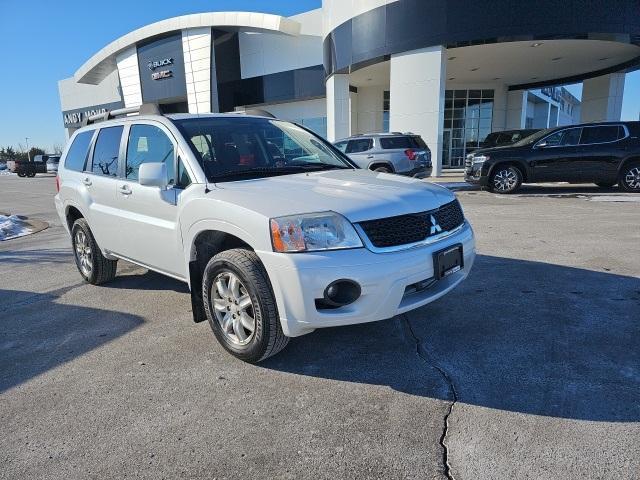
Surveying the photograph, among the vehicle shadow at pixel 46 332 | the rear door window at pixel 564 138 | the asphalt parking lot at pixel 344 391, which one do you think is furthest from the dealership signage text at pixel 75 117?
the asphalt parking lot at pixel 344 391

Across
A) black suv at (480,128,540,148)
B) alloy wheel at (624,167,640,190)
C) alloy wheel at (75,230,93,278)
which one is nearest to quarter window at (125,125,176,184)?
alloy wheel at (75,230,93,278)

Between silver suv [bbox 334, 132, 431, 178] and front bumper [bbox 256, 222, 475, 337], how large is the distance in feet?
36.0

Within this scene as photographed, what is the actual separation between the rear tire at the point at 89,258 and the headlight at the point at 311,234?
304 centimetres

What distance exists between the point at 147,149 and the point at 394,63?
637 inches

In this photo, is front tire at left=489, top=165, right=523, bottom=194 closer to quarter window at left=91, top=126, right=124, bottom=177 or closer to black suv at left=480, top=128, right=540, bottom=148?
black suv at left=480, top=128, right=540, bottom=148

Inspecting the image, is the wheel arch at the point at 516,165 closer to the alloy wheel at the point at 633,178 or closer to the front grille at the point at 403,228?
the alloy wheel at the point at 633,178

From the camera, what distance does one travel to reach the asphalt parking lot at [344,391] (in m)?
2.21

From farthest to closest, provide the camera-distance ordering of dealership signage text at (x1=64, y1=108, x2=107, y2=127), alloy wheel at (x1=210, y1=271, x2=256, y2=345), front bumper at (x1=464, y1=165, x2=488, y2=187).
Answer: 1. dealership signage text at (x1=64, y1=108, x2=107, y2=127)
2. front bumper at (x1=464, y1=165, x2=488, y2=187)
3. alloy wheel at (x1=210, y1=271, x2=256, y2=345)

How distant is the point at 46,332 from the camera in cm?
389

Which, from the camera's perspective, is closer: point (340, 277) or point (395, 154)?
point (340, 277)

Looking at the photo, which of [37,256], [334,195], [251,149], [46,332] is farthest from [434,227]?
[37,256]

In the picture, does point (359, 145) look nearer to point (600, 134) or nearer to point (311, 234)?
point (600, 134)

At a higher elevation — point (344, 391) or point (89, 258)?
point (89, 258)

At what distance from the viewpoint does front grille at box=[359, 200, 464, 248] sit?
280cm
